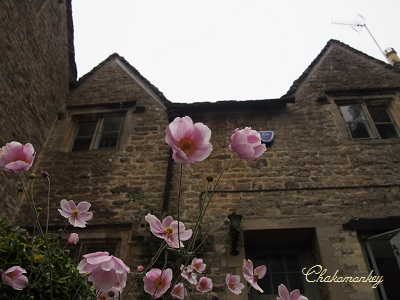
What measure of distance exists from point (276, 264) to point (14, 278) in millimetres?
4349

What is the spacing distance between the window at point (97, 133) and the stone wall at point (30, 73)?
646 mm

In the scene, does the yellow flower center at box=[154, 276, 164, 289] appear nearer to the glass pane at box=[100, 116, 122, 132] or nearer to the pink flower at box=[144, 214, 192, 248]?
the pink flower at box=[144, 214, 192, 248]

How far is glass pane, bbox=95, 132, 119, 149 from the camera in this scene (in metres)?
7.16

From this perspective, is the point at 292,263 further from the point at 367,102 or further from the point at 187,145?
the point at 187,145

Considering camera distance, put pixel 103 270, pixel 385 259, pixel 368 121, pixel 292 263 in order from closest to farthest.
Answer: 1. pixel 103 270
2. pixel 385 259
3. pixel 292 263
4. pixel 368 121

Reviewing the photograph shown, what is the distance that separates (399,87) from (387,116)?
807 mm

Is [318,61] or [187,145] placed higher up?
[318,61]

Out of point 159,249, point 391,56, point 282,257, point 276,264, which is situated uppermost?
point 391,56

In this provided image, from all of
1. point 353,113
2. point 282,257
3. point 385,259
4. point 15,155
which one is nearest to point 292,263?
point 282,257

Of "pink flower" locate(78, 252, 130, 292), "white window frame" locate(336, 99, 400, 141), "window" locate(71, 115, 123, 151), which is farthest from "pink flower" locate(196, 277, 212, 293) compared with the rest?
"white window frame" locate(336, 99, 400, 141)

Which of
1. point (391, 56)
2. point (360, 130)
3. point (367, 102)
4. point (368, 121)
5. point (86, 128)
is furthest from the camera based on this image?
point (391, 56)

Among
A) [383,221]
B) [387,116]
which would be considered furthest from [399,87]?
[383,221]

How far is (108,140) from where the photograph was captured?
7277 millimetres

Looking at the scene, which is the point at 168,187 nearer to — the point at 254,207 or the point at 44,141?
the point at 254,207
